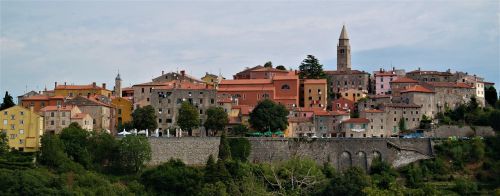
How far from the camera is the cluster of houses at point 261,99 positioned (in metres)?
69.6

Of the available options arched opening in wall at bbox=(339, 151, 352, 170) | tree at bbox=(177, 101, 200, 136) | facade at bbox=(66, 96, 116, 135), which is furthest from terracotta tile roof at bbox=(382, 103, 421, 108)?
facade at bbox=(66, 96, 116, 135)

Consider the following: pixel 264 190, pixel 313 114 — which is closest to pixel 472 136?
pixel 313 114

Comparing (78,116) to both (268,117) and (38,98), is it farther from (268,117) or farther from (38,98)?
(268,117)

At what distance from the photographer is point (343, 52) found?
9525 cm

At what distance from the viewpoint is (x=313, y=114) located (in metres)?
76.1

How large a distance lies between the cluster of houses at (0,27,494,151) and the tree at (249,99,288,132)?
7.25 feet

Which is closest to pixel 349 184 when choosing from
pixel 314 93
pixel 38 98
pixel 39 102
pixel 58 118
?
pixel 314 93

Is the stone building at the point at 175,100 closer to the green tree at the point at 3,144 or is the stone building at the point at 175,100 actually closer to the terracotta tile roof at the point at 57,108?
the terracotta tile roof at the point at 57,108

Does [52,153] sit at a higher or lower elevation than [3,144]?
lower

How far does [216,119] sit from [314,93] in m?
12.8

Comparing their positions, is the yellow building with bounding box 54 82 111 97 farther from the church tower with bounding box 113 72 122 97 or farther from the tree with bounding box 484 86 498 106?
the tree with bounding box 484 86 498 106

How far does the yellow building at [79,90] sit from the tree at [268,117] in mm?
13636

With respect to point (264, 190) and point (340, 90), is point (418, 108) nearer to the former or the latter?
point (340, 90)

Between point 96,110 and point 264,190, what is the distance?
18.6m
